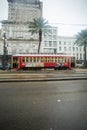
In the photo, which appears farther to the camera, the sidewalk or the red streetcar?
the red streetcar

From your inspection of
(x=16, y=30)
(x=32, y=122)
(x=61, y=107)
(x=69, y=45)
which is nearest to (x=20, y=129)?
(x=32, y=122)

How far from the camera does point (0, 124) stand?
5.11 metres

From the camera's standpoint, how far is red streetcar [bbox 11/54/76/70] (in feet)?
124

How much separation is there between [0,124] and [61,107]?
96.1 inches

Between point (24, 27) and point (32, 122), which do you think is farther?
point (24, 27)

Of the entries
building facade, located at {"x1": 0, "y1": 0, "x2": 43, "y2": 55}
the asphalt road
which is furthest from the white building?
the asphalt road

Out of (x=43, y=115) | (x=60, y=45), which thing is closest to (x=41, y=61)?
(x=43, y=115)

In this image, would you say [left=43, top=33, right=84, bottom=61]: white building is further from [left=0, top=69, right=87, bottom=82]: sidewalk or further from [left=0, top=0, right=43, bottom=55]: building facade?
[left=0, top=69, right=87, bottom=82]: sidewalk

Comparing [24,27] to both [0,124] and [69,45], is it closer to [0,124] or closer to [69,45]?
[69,45]

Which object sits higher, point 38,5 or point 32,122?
point 38,5

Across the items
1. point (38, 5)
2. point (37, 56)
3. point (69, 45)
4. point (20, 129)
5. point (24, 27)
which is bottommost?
point (20, 129)

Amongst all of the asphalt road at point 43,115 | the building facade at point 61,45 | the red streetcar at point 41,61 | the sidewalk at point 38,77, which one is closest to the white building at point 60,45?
the building facade at point 61,45

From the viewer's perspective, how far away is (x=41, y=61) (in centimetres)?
3859

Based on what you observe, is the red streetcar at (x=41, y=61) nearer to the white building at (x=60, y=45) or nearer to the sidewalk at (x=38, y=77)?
the sidewalk at (x=38, y=77)
